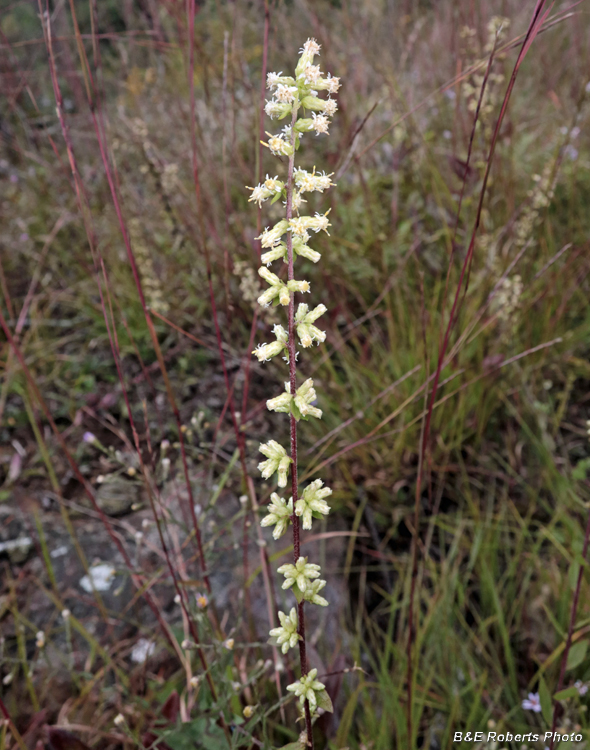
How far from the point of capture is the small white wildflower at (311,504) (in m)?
0.78

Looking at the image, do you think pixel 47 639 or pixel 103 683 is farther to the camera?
pixel 47 639

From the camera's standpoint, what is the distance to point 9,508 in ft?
7.16

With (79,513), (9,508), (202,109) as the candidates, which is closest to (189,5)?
(79,513)

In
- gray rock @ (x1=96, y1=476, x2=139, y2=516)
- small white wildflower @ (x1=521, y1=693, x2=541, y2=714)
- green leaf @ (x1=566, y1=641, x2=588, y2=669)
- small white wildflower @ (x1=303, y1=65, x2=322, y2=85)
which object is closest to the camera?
small white wildflower @ (x1=303, y1=65, x2=322, y2=85)

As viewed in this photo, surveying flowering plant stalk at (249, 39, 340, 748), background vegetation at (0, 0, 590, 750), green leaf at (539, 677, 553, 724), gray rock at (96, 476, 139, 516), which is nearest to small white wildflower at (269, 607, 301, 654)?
flowering plant stalk at (249, 39, 340, 748)

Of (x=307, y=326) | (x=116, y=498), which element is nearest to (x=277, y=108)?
(x=307, y=326)

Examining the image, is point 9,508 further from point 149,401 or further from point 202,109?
point 202,109

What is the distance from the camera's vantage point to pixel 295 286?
29.9 inches

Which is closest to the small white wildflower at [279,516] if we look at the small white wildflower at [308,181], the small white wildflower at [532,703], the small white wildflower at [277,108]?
the small white wildflower at [308,181]

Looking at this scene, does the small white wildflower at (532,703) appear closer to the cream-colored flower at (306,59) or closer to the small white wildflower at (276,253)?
the small white wildflower at (276,253)

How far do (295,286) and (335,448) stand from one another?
4.52 ft

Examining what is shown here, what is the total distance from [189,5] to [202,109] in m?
2.78

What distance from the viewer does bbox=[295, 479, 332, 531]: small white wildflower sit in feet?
2.56

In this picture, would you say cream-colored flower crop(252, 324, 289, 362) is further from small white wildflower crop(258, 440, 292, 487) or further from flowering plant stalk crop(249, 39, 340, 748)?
small white wildflower crop(258, 440, 292, 487)
